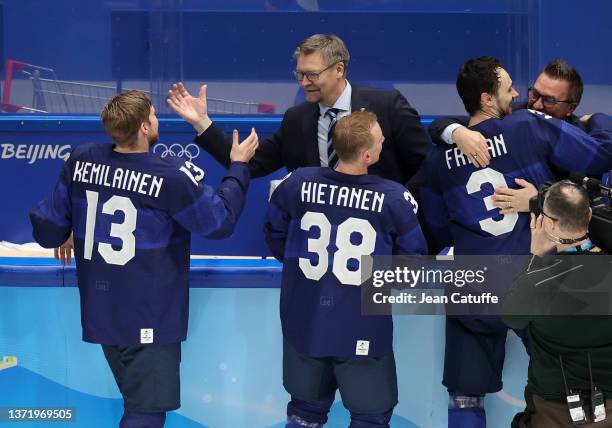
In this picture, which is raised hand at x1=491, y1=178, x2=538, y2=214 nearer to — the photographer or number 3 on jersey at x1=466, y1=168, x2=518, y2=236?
number 3 on jersey at x1=466, y1=168, x2=518, y2=236

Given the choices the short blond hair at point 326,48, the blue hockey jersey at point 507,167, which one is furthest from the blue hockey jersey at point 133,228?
the blue hockey jersey at point 507,167

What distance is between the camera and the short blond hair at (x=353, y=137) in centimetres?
378

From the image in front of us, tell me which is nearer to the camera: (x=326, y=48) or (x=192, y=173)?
(x=192, y=173)

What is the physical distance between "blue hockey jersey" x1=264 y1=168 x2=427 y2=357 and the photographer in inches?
22.1

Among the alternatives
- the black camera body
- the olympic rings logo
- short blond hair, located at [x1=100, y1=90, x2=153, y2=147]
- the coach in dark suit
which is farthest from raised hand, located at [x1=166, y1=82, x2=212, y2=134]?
the black camera body

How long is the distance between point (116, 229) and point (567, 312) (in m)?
Result: 1.72

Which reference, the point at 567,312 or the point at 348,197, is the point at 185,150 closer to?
the point at 348,197

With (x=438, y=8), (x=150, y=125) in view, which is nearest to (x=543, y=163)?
(x=150, y=125)

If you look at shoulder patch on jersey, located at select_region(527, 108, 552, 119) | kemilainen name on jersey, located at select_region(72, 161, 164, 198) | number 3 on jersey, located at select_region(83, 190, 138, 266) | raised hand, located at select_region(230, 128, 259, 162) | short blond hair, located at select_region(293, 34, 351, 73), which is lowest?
number 3 on jersey, located at select_region(83, 190, 138, 266)

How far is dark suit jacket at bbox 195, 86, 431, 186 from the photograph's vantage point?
172 inches

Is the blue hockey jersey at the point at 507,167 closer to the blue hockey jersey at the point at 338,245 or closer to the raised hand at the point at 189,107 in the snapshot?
the blue hockey jersey at the point at 338,245

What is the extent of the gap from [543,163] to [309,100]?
103 cm

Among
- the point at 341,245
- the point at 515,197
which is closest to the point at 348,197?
the point at 341,245

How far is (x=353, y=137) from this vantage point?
3.78m
